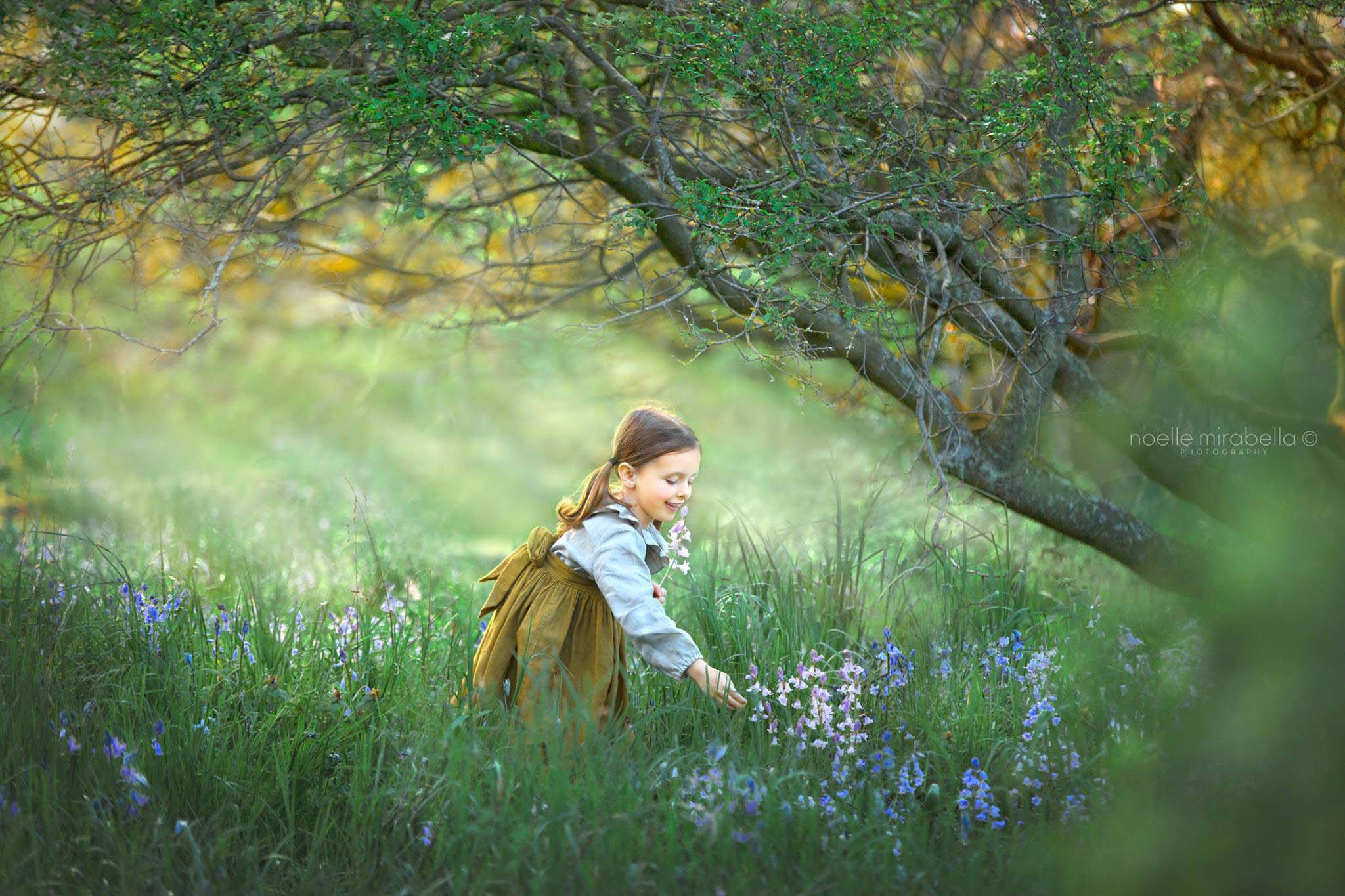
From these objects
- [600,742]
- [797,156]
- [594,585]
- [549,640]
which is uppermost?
[797,156]

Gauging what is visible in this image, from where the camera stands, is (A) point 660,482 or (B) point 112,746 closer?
(B) point 112,746

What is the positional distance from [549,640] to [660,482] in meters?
0.45

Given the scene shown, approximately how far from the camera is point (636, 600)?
265 centimetres

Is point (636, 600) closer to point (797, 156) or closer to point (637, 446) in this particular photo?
point (637, 446)

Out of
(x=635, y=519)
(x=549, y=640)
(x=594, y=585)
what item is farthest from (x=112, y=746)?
(x=635, y=519)

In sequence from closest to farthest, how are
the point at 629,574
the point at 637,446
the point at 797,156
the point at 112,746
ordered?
the point at 112,746, the point at 629,574, the point at 637,446, the point at 797,156

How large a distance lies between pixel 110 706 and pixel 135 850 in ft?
2.15

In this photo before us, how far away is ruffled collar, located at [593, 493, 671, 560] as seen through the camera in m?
2.76

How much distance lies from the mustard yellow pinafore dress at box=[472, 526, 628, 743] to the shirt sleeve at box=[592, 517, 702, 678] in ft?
0.49

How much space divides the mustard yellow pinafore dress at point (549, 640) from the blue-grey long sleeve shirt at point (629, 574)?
0.07m

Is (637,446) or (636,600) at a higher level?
(637,446)

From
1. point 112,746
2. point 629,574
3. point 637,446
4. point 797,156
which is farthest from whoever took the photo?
point 797,156

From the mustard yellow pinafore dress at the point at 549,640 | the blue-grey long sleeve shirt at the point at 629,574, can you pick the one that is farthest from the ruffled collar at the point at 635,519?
the mustard yellow pinafore dress at the point at 549,640

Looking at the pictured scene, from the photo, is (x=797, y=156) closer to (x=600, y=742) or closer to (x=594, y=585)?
(x=594, y=585)
